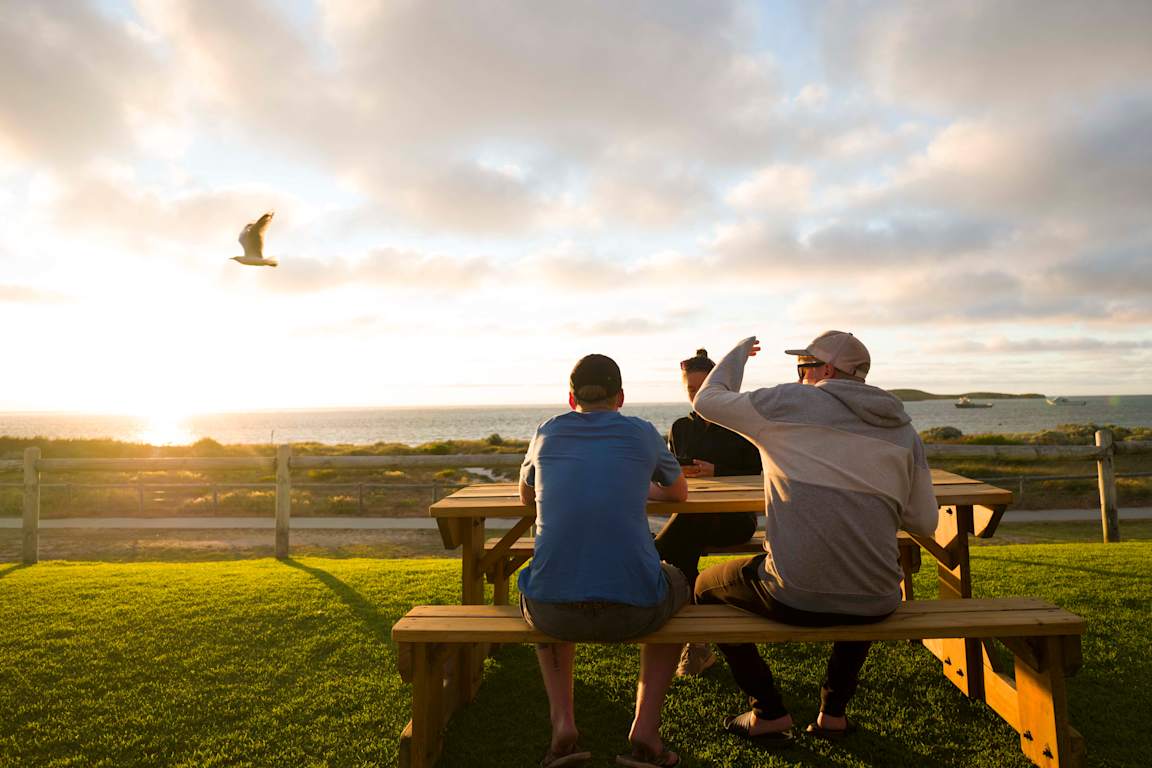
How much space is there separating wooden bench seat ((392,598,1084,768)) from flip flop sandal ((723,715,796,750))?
500mm

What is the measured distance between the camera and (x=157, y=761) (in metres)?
2.67

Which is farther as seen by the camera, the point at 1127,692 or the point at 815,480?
the point at 1127,692

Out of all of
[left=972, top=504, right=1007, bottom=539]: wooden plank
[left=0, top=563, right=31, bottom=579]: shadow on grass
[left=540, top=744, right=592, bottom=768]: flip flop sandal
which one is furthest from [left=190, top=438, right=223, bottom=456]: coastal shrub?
[left=972, top=504, right=1007, bottom=539]: wooden plank

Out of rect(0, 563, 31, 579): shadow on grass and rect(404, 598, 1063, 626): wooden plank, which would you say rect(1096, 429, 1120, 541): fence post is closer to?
rect(404, 598, 1063, 626): wooden plank

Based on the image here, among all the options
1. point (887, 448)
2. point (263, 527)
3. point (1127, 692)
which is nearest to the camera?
point (887, 448)

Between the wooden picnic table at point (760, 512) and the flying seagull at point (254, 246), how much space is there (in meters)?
3.67

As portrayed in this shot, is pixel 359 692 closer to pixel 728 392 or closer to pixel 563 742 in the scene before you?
pixel 563 742

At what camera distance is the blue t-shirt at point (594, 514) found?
2311 mm

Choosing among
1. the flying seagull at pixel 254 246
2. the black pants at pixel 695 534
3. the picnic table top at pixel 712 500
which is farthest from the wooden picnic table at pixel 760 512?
the flying seagull at pixel 254 246

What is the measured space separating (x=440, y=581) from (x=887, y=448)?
3762mm

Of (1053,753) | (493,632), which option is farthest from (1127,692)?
(493,632)

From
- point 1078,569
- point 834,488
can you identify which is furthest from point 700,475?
point 1078,569

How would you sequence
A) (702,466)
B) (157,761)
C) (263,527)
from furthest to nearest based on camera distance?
(263,527), (702,466), (157,761)

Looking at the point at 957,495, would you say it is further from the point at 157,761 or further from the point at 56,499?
the point at 56,499
